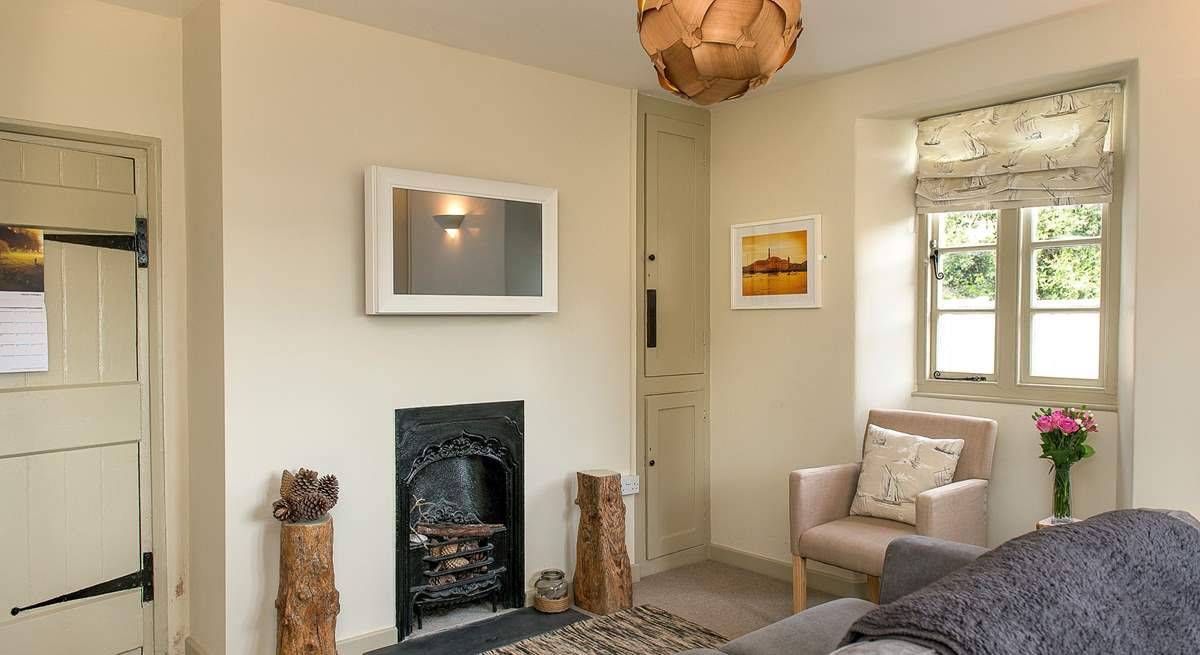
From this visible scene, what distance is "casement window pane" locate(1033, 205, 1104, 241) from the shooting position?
11.4 feet

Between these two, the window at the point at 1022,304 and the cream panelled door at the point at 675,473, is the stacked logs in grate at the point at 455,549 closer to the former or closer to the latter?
the cream panelled door at the point at 675,473

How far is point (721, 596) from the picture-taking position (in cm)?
395

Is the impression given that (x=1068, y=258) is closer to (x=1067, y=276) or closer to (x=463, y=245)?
(x=1067, y=276)

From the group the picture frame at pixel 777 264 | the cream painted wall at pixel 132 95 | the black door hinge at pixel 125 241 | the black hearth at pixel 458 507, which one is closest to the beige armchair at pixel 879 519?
the picture frame at pixel 777 264

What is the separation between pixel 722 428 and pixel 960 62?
2259 millimetres

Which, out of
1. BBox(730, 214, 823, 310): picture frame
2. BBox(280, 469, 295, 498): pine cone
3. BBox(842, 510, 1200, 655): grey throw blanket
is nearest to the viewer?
BBox(842, 510, 1200, 655): grey throw blanket

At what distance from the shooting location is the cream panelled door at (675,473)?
14.2 feet

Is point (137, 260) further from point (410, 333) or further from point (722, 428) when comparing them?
point (722, 428)

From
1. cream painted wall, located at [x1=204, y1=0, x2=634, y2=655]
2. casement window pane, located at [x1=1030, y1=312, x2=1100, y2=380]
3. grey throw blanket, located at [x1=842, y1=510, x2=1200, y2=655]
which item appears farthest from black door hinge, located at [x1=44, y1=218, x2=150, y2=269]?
casement window pane, located at [x1=1030, y1=312, x2=1100, y2=380]

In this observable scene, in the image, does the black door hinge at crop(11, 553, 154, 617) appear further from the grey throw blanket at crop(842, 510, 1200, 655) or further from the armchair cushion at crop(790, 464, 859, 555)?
the grey throw blanket at crop(842, 510, 1200, 655)

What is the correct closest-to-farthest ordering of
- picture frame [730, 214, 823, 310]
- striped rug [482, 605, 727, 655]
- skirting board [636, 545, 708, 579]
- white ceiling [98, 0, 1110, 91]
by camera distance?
white ceiling [98, 0, 1110, 91] < striped rug [482, 605, 727, 655] < picture frame [730, 214, 823, 310] < skirting board [636, 545, 708, 579]

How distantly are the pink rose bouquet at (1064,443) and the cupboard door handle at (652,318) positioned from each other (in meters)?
1.90

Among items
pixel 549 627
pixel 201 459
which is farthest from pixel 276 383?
pixel 549 627

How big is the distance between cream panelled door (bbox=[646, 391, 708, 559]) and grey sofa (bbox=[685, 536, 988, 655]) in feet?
6.31
